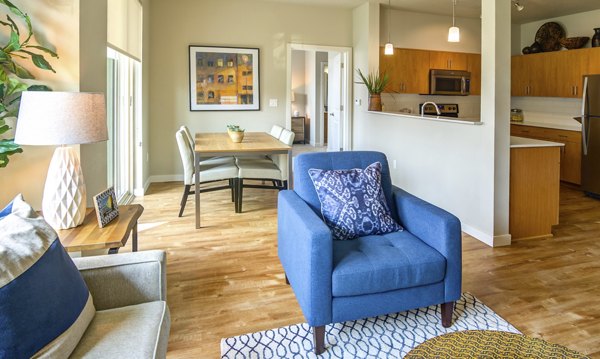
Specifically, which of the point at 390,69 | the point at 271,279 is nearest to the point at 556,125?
the point at 390,69

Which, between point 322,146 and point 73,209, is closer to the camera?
point 73,209

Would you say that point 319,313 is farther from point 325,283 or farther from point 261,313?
point 261,313

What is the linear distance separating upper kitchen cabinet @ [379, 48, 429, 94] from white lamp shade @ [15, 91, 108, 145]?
5.41m

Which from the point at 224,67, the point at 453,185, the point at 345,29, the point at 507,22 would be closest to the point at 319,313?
the point at 453,185

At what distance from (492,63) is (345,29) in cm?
365

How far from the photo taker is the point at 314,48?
21.3 ft

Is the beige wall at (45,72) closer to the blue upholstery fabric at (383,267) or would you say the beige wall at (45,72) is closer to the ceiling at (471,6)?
the blue upholstery fabric at (383,267)

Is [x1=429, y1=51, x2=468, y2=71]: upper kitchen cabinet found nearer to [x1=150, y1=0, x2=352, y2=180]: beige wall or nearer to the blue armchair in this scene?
[x1=150, y1=0, x2=352, y2=180]: beige wall

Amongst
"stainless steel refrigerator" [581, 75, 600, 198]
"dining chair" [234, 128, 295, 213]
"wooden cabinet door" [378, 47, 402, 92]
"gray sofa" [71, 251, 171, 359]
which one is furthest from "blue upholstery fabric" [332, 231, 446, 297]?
"wooden cabinet door" [378, 47, 402, 92]

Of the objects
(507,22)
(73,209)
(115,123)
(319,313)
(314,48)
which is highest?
(314,48)

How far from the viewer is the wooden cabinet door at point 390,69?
6465 mm

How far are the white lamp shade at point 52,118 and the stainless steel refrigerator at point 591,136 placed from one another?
5729mm

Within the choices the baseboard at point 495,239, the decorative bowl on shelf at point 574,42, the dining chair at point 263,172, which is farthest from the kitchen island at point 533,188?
the decorative bowl on shelf at point 574,42

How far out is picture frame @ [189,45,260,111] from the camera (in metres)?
6.04
